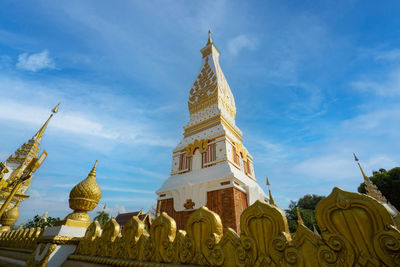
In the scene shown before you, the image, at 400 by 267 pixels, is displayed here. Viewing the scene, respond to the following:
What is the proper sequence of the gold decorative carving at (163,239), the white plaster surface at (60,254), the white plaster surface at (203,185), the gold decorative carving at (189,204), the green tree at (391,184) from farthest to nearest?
the green tree at (391,184)
the gold decorative carving at (189,204)
the white plaster surface at (203,185)
the white plaster surface at (60,254)
the gold decorative carving at (163,239)

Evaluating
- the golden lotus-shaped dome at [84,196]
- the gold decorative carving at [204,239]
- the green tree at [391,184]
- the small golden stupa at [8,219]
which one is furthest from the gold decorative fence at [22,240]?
the green tree at [391,184]

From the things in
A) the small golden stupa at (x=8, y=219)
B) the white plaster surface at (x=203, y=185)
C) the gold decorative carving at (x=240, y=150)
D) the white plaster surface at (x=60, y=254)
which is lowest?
the white plaster surface at (x=60, y=254)

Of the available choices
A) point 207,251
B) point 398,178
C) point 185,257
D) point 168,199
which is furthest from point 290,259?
point 398,178

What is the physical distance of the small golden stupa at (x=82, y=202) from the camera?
326cm

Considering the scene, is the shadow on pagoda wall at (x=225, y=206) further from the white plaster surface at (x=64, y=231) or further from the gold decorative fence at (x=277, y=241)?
the gold decorative fence at (x=277, y=241)

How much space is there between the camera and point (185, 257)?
1838mm

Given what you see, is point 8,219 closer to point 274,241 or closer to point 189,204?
point 189,204

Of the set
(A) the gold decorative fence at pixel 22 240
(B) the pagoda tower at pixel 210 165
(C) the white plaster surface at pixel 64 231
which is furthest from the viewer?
(B) the pagoda tower at pixel 210 165

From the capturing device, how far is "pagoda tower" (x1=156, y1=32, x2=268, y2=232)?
795 centimetres

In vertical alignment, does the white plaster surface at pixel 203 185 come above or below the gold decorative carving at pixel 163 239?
above

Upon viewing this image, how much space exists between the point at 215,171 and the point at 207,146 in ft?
6.44

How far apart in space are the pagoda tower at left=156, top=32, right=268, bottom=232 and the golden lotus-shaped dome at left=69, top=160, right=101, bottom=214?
16.9 feet

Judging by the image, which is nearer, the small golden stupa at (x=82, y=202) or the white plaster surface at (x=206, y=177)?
the small golden stupa at (x=82, y=202)

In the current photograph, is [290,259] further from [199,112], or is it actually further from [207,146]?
[199,112]
